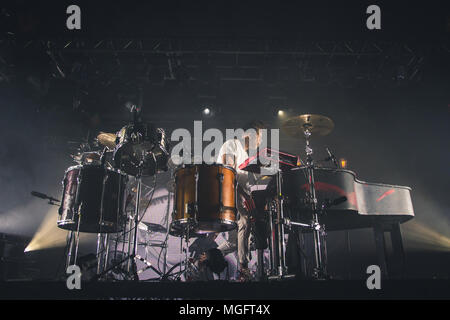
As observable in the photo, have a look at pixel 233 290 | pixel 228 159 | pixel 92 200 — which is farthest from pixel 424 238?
pixel 92 200

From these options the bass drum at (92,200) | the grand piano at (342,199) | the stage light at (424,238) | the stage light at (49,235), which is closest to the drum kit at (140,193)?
the bass drum at (92,200)

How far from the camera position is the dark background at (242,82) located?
6.74 meters

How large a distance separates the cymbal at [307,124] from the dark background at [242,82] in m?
2.76

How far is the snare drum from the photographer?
3.99 meters

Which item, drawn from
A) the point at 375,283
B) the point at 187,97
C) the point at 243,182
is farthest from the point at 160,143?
the point at 187,97

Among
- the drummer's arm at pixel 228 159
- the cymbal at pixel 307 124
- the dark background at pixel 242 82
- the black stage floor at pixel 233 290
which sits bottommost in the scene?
the black stage floor at pixel 233 290

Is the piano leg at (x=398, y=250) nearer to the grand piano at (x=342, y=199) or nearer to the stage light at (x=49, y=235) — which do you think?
the grand piano at (x=342, y=199)

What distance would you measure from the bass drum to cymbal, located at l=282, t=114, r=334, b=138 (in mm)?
2524

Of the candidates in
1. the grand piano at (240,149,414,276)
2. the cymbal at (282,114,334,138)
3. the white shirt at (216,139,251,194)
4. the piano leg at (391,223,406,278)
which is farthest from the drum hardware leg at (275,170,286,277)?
the piano leg at (391,223,406,278)

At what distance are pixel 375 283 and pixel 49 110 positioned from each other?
766 centimetres

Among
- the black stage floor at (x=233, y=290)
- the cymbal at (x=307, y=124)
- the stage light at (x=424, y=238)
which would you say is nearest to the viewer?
the black stage floor at (x=233, y=290)

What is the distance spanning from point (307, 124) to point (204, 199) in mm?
1975

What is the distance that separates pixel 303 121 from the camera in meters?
4.98
